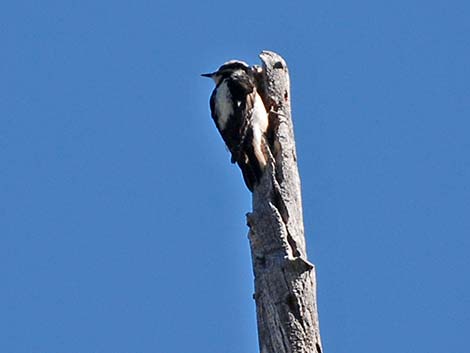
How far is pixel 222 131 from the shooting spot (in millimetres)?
9055

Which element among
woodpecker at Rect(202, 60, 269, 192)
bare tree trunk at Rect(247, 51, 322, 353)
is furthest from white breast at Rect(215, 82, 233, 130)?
bare tree trunk at Rect(247, 51, 322, 353)

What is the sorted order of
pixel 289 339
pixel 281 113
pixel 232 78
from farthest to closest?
1. pixel 232 78
2. pixel 281 113
3. pixel 289 339

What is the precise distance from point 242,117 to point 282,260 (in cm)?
170

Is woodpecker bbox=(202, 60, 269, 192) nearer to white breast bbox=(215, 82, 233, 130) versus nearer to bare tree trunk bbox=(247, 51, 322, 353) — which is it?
white breast bbox=(215, 82, 233, 130)

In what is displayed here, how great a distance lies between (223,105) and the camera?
9.09m

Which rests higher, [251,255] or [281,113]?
[281,113]

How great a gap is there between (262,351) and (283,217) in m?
0.95

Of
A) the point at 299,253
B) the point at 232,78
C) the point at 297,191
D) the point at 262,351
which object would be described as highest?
the point at 232,78

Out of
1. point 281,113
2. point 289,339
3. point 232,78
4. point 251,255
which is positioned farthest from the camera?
point 232,78

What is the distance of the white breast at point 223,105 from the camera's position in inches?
354

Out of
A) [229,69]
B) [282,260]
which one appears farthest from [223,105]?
[282,260]

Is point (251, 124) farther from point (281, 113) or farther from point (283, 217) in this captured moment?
point (283, 217)

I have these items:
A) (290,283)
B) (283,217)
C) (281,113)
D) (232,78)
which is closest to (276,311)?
(290,283)

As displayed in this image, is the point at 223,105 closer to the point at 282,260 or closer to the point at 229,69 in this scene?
the point at 229,69
